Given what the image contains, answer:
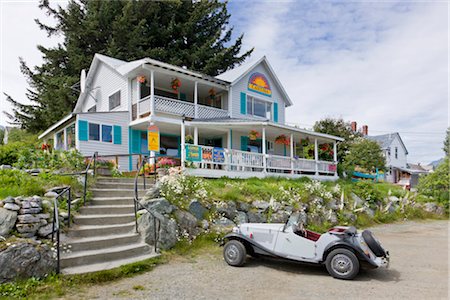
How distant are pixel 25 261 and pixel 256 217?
6678mm

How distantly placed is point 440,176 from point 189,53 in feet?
68.7

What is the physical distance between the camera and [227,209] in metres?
9.33

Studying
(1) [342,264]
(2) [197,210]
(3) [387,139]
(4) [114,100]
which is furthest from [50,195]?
(3) [387,139]

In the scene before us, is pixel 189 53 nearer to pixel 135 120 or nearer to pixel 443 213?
pixel 135 120

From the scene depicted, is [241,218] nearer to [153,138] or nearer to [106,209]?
[106,209]

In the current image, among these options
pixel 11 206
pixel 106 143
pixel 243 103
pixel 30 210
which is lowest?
pixel 30 210

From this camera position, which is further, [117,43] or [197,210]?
[117,43]

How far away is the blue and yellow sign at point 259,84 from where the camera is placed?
20266 millimetres

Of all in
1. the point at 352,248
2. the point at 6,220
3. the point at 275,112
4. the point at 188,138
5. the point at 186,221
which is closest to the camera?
the point at 6,220

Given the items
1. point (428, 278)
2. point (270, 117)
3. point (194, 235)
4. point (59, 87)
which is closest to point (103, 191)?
point (194, 235)

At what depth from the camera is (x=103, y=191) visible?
8.36 meters

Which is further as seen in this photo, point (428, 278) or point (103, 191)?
point (103, 191)

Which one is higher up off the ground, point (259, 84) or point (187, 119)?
point (259, 84)

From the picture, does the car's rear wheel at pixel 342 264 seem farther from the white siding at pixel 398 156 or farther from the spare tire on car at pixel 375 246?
the white siding at pixel 398 156
